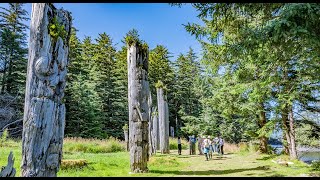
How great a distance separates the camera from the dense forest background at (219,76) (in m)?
6.99

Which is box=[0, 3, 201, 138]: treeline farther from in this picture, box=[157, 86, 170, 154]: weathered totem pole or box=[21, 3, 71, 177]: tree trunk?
box=[21, 3, 71, 177]: tree trunk

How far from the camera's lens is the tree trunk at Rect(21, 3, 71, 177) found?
4.14 metres

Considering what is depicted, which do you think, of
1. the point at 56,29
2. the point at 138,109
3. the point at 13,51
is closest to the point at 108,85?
the point at 13,51

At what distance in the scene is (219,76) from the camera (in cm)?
2247

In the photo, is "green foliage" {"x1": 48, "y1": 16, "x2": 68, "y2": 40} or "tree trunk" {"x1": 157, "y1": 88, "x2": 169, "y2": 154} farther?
"tree trunk" {"x1": 157, "y1": 88, "x2": 169, "y2": 154}

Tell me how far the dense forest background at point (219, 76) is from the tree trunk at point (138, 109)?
8.72ft

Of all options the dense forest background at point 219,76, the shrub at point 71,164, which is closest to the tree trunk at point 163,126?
the dense forest background at point 219,76

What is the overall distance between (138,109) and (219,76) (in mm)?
13077

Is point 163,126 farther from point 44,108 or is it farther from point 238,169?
point 44,108

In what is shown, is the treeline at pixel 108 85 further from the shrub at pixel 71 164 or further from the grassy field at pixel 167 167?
the shrub at pixel 71 164

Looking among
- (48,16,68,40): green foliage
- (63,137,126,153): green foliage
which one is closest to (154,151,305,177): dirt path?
(48,16,68,40): green foliage

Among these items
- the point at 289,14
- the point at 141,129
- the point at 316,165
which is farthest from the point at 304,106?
the point at 289,14

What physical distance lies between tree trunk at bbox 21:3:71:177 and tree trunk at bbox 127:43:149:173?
622 centimetres

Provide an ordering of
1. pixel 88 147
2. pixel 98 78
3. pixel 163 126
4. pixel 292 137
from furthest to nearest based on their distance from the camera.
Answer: pixel 98 78, pixel 163 126, pixel 88 147, pixel 292 137
